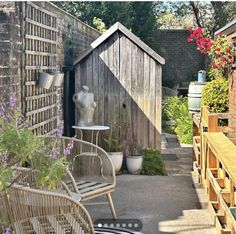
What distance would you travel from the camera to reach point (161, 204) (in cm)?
534

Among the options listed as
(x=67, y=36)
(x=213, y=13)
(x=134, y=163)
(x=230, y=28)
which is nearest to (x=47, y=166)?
(x=134, y=163)

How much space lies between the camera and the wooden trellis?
5.05 meters

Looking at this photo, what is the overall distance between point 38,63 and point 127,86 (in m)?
2.07

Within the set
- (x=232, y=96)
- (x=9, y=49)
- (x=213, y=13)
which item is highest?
(x=213, y=13)

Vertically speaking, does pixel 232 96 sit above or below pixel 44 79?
below

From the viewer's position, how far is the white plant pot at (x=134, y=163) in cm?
709

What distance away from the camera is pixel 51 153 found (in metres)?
3.17

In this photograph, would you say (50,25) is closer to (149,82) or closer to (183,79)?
(149,82)

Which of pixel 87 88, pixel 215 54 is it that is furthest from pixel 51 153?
pixel 215 54

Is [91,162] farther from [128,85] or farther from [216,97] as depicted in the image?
[216,97]

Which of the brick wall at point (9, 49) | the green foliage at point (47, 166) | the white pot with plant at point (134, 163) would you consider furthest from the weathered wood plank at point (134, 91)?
the green foliage at point (47, 166)

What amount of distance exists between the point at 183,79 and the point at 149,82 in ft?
32.1

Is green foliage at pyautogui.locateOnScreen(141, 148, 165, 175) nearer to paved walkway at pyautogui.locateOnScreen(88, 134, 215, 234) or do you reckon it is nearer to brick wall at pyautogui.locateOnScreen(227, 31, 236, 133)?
paved walkway at pyautogui.locateOnScreen(88, 134, 215, 234)

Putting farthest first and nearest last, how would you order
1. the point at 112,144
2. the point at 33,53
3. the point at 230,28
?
the point at 230,28 < the point at 112,144 < the point at 33,53
